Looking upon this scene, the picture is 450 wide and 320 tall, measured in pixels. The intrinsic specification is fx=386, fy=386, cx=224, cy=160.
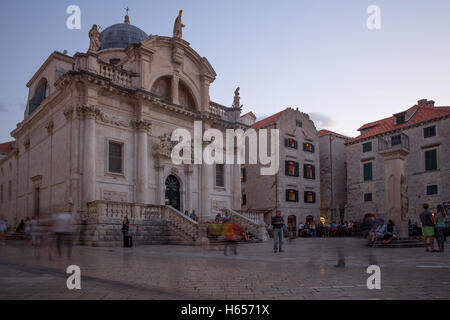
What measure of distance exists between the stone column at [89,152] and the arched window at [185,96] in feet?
26.5

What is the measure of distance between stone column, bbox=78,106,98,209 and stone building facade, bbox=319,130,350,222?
31932 mm

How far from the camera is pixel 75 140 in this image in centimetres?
2169

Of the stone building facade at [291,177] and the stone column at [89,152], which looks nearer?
the stone column at [89,152]

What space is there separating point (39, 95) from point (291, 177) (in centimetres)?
2544

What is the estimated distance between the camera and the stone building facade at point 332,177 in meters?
46.3

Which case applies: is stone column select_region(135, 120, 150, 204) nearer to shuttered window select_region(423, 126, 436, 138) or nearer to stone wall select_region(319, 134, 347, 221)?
shuttered window select_region(423, 126, 436, 138)

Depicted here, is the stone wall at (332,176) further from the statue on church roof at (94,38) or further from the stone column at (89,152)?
the statue on church roof at (94,38)

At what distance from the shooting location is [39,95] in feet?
97.6

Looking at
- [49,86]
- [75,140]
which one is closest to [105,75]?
[75,140]

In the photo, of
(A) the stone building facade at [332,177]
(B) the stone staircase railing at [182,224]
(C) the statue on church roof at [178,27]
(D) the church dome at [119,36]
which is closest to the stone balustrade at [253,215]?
(B) the stone staircase railing at [182,224]

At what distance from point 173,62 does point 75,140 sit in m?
9.56

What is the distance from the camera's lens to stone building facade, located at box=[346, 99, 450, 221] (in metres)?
35.9

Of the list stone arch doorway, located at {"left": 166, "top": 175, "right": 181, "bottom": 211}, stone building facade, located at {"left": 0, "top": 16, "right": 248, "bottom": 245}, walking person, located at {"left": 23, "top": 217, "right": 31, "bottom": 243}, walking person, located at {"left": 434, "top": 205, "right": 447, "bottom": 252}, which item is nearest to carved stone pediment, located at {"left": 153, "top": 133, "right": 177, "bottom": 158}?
stone building facade, located at {"left": 0, "top": 16, "right": 248, "bottom": 245}
